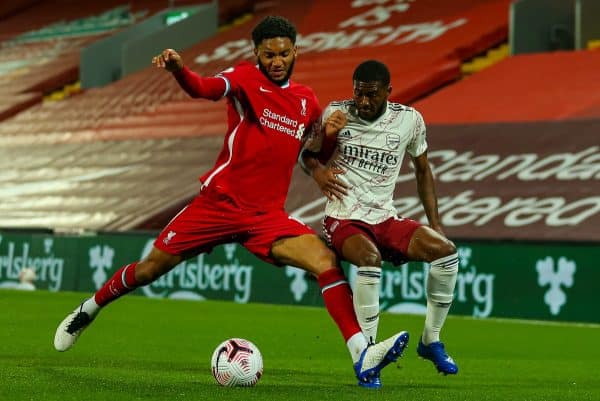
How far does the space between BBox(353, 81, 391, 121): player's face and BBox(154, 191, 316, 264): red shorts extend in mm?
695

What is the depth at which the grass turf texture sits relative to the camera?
5.64 metres

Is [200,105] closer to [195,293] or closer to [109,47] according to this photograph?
[109,47]

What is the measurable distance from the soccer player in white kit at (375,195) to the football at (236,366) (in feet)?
2.14

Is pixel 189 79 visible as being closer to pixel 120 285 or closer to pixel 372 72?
pixel 372 72

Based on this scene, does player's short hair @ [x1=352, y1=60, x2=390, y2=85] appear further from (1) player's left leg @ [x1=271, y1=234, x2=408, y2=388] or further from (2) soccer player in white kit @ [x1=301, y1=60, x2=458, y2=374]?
(1) player's left leg @ [x1=271, y1=234, x2=408, y2=388]

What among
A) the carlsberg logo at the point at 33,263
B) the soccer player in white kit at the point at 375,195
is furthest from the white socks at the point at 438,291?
the carlsberg logo at the point at 33,263

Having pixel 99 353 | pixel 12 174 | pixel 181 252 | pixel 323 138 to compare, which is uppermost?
pixel 323 138

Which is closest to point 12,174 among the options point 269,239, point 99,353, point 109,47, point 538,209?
point 109,47

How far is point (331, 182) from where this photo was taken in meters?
6.71

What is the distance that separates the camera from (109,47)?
87.2ft

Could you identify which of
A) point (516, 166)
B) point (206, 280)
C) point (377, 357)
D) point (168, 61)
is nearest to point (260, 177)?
point (168, 61)

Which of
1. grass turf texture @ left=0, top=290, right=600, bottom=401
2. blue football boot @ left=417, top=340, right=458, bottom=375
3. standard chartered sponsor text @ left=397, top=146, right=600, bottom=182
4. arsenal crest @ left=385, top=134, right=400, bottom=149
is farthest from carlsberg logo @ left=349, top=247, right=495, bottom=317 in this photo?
blue football boot @ left=417, top=340, right=458, bottom=375

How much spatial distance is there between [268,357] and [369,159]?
5.72 feet

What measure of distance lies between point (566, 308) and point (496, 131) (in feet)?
15.8
